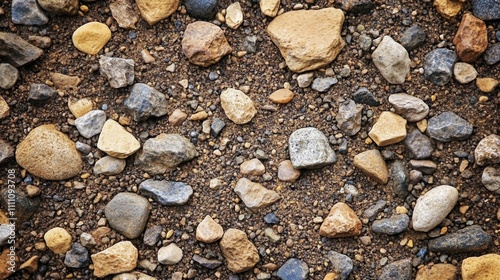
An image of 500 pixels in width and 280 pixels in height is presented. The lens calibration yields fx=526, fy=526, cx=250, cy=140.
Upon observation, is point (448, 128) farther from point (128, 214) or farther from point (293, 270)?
point (128, 214)

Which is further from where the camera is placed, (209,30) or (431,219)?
(209,30)

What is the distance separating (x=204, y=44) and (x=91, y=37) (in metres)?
0.40

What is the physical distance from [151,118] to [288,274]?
2.27 feet

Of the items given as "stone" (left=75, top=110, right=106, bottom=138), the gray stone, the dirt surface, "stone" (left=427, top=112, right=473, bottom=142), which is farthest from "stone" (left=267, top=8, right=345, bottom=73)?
"stone" (left=75, top=110, right=106, bottom=138)

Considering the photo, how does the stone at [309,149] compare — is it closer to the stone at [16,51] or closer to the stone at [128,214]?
the stone at [128,214]

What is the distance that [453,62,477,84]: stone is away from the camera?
1741mm

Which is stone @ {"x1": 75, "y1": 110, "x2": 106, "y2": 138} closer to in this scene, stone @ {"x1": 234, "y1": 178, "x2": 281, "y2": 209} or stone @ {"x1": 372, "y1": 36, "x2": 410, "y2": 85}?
stone @ {"x1": 234, "y1": 178, "x2": 281, "y2": 209}

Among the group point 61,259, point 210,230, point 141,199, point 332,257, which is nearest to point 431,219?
point 332,257

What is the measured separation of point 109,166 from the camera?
1.76m

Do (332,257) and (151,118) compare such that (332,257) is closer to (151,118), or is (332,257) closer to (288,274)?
(288,274)

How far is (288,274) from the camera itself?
5.57ft

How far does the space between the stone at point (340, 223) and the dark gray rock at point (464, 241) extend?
0.86 feet

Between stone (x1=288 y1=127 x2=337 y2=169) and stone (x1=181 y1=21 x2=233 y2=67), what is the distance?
0.38 meters

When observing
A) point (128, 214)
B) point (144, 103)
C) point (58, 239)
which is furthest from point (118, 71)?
point (58, 239)
